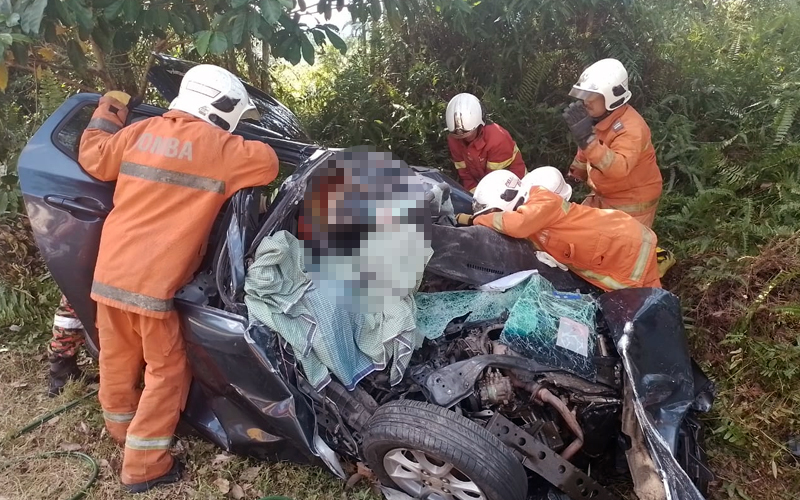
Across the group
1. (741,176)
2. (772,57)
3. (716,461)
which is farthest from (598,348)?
(772,57)

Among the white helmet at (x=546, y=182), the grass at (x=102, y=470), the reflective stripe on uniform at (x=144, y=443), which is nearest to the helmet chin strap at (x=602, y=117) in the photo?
the white helmet at (x=546, y=182)

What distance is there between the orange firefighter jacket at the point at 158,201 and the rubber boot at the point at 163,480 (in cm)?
92

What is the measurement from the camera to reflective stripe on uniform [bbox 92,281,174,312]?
2553 millimetres

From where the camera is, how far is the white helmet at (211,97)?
2.77 meters

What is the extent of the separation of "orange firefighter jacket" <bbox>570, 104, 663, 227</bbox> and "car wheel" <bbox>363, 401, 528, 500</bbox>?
238cm

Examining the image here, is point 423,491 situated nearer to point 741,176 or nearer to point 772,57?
point 741,176

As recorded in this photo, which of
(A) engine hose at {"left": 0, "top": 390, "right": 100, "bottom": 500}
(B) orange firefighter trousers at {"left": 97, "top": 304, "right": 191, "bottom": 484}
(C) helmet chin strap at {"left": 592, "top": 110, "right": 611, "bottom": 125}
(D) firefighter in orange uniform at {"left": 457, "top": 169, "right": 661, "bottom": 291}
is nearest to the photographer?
(B) orange firefighter trousers at {"left": 97, "top": 304, "right": 191, "bottom": 484}

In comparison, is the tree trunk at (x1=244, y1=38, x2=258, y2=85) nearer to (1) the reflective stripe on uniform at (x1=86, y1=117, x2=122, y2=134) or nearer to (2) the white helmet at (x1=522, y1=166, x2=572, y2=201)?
(1) the reflective stripe on uniform at (x1=86, y1=117, x2=122, y2=134)

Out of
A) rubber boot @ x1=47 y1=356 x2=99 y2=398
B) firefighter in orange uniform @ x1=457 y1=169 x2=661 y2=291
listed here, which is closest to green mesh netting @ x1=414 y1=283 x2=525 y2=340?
firefighter in orange uniform @ x1=457 y1=169 x2=661 y2=291

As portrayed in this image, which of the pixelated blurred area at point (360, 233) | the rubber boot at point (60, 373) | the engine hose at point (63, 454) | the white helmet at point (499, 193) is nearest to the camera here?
the pixelated blurred area at point (360, 233)

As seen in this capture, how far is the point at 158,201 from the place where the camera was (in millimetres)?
Result: 2586

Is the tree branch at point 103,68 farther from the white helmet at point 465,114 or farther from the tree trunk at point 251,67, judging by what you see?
the white helmet at point 465,114

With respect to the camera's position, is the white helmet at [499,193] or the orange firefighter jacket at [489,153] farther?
the orange firefighter jacket at [489,153]

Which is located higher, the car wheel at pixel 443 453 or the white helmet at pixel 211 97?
the white helmet at pixel 211 97
